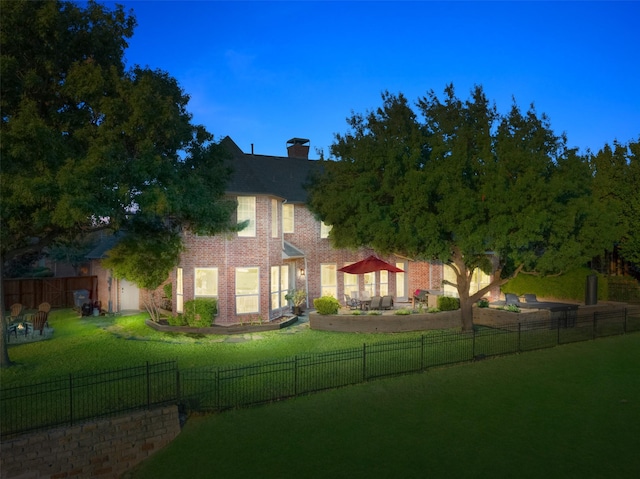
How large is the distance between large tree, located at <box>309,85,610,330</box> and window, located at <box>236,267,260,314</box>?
4.61 meters

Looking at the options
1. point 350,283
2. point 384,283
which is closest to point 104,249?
point 350,283

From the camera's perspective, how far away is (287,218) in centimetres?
2736

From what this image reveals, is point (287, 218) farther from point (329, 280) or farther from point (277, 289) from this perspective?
point (277, 289)

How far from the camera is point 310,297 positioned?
2817 centimetres

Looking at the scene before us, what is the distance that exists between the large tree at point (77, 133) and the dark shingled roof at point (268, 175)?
5.82 m

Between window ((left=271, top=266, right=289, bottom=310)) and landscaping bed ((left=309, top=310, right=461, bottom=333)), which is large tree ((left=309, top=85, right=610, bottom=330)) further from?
window ((left=271, top=266, right=289, bottom=310))

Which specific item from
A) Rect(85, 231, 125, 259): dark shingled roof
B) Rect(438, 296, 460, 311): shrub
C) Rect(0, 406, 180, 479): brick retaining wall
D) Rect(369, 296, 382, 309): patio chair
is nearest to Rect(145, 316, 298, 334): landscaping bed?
Rect(369, 296, 382, 309): patio chair

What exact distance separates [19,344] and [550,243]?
21.3 m

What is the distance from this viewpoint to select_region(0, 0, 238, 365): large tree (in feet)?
43.6

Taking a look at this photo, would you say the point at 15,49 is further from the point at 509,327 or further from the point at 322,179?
the point at 509,327

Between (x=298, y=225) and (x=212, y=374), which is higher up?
(x=298, y=225)

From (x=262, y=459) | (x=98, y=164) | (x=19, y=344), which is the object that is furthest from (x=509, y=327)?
(x=19, y=344)

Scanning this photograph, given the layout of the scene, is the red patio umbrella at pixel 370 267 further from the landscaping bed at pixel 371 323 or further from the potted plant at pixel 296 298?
the landscaping bed at pixel 371 323

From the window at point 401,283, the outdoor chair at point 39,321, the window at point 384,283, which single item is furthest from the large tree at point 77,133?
the window at point 401,283
